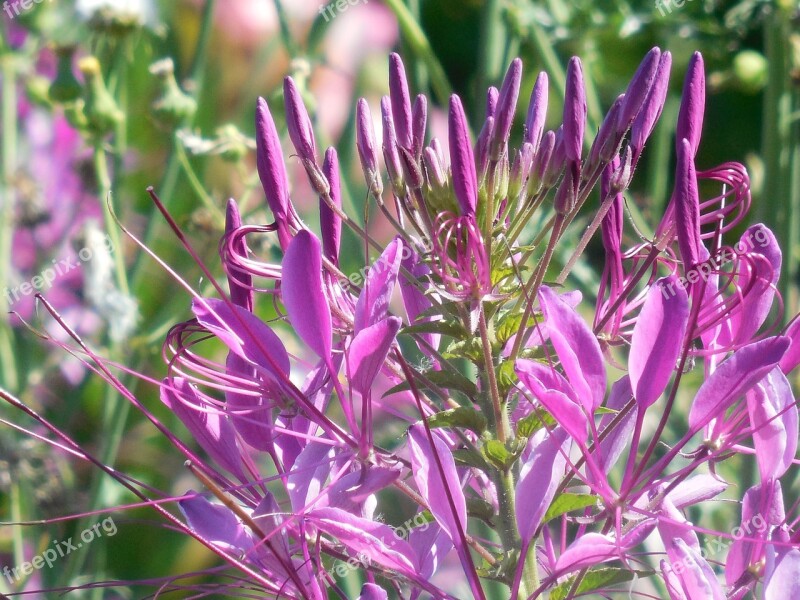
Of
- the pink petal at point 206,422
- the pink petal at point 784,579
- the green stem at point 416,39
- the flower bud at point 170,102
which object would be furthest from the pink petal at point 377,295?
the flower bud at point 170,102

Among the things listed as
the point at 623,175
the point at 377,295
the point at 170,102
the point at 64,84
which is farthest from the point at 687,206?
the point at 64,84

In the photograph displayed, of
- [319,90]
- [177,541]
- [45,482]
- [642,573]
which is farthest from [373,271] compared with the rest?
[319,90]

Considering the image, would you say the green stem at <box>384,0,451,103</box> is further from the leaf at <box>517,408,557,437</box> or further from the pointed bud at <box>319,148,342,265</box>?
the leaf at <box>517,408,557,437</box>

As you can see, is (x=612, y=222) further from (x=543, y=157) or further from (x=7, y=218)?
(x=7, y=218)

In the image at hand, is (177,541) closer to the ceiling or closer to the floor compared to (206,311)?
closer to the floor

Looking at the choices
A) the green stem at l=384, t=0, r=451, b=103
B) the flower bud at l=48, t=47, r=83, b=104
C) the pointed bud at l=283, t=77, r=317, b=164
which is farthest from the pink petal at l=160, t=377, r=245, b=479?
the flower bud at l=48, t=47, r=83, b=104

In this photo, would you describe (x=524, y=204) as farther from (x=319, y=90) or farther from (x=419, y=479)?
(x=319, y=90)
